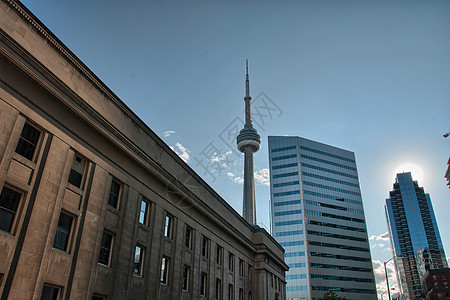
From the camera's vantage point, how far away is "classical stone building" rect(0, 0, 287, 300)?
16734mm

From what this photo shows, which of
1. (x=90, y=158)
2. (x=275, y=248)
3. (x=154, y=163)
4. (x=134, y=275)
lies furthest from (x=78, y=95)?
(x=275, y=248)

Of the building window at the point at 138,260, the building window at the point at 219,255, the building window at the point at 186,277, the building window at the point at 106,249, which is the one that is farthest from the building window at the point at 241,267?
the building window at the point at 106,249

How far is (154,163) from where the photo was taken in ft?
88.6

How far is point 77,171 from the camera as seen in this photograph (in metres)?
20.8

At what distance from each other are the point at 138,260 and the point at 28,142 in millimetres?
11096

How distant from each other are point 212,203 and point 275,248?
77.1 feet

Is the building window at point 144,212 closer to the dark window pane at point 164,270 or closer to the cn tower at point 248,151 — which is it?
the dark window pane at point 164,270

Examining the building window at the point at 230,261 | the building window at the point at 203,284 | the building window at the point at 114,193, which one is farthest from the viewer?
the building window at the point at 230,261

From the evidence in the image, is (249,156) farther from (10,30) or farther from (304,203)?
(10,30)

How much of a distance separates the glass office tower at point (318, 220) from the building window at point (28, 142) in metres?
114

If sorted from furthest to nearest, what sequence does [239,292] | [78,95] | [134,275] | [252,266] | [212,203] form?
[252,266]
[239,292]
[212,203]
[134,275]
[78,95]

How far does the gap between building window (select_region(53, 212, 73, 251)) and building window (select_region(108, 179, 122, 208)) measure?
12.2ft

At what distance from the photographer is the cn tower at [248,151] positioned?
117 metres

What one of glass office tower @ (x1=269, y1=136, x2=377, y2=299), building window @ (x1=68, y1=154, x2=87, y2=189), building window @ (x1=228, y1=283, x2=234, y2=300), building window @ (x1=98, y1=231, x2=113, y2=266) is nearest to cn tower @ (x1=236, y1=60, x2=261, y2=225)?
glass office tower @ (x1=269, y1=136, x2=377, y2=299)
